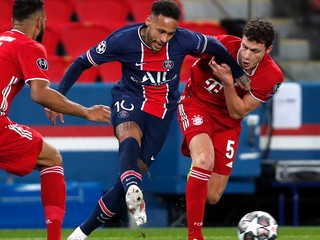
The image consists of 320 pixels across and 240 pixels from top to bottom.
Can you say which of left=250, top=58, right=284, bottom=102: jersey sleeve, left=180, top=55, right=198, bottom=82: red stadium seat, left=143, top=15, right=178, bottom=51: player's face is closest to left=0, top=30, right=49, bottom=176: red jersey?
left=143, top=15, right=178, bottom=51: player's face

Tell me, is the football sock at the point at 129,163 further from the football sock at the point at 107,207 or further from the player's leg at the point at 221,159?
the player's leg at the point at 221,159

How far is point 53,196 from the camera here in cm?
709

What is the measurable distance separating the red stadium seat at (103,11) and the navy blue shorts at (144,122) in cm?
593

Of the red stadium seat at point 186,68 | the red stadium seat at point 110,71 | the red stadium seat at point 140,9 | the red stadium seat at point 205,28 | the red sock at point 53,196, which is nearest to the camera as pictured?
the red sock at point 53,196

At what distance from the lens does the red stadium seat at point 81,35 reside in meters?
13.0

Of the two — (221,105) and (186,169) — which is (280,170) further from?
(221,105)

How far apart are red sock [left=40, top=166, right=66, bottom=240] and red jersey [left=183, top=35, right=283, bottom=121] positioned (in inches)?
71.0

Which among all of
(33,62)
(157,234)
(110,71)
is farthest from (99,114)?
(110,71)

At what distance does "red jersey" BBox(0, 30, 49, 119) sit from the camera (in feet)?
22.4

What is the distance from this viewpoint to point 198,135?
818 cm

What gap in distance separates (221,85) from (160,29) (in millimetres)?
935

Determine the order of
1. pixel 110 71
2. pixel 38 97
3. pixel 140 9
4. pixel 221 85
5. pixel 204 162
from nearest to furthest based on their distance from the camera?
1. pixel 38 97
2. pixel 204 162
3. pixel 221 85
4. pixel 110 71
5. pixel 140 9

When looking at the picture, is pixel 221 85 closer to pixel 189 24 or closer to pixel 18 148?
pixel 18 148

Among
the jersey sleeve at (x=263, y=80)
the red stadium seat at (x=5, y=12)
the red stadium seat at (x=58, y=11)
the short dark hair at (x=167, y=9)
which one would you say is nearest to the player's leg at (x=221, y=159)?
the jersey sleeve at (x=263, y=80)
